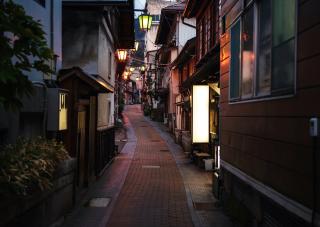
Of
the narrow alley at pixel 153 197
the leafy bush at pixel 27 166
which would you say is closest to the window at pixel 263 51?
the narrow alley at pixel 153 197

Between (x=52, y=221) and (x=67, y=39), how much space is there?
947 centimetres

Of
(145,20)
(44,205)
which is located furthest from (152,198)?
(145,20)

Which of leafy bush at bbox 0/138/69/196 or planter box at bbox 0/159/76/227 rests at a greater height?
leafy bush at bbox 0/138/69/196

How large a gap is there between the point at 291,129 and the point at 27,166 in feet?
12.4

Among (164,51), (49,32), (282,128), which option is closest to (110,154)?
(49,32)

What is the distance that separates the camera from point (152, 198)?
13578 mm

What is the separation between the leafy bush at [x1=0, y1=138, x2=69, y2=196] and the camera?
6.47 meters

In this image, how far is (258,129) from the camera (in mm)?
8180

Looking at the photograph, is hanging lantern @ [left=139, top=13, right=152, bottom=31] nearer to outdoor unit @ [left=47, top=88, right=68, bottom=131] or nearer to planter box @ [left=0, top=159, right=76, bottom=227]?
outdoor unit @ [left=47, top=88, right=68, bottom=131]

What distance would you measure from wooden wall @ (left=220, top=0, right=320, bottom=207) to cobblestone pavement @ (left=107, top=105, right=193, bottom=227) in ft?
8.22

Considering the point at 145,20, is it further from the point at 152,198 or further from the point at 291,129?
the point at 291,129

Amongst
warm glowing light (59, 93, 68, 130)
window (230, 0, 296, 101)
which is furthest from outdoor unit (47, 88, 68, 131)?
window (230, 0, 296, 101)

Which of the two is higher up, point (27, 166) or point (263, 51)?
point (263, 51)

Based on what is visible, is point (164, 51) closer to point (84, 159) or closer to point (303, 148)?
point (84, 159)
